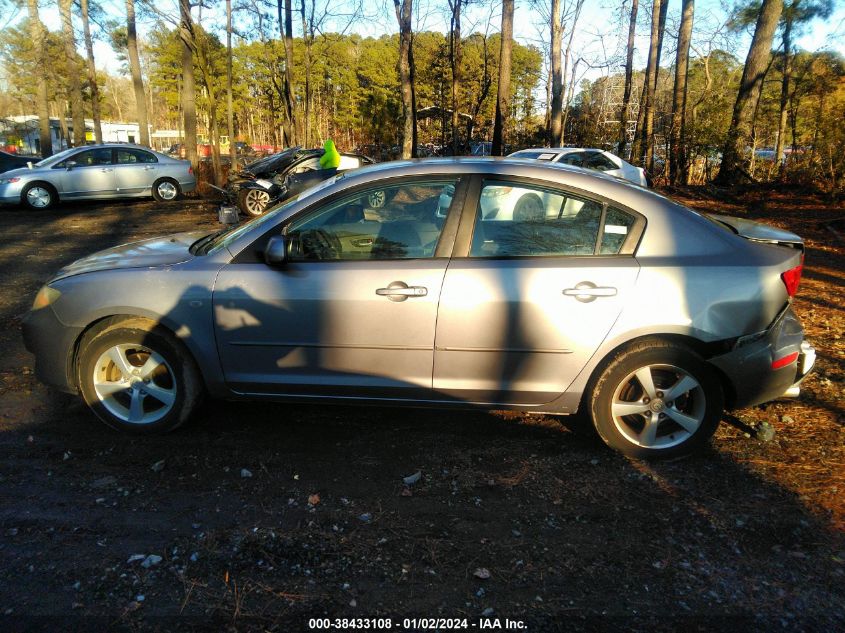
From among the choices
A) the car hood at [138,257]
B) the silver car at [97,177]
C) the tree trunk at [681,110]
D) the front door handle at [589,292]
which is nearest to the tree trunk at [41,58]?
the silver car at [97,177]

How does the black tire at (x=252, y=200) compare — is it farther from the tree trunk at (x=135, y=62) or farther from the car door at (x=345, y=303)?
the tree trunk at (x=135, y=62)

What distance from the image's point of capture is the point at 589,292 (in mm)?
3445

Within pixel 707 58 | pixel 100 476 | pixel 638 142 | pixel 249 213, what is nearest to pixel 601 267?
pixel 100 476

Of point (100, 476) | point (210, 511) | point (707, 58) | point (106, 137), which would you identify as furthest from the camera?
point (106, 137)

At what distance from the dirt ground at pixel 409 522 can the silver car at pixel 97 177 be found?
1338cm

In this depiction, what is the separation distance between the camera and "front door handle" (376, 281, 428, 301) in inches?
138

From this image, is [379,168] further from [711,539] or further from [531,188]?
[711,539]

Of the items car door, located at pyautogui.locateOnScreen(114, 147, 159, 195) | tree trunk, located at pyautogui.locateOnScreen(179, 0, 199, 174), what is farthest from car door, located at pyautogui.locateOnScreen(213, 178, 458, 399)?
tree trunk, located at pyautogui.locateOnScreen(179, 0, 199, 174)

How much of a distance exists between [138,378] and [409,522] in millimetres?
1927

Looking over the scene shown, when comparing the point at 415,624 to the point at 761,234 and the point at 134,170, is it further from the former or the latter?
the point at 134,170

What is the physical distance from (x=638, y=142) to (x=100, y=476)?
2433 centimetres

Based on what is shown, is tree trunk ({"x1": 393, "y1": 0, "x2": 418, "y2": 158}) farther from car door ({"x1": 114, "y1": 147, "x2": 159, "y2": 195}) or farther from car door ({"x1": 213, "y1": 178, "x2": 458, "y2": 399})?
car door ({"x1": 213, "y1": 178, "x2": 458, "y2": 399})

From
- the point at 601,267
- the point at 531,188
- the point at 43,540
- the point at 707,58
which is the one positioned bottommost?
the point at 43,540

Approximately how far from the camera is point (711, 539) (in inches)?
117
